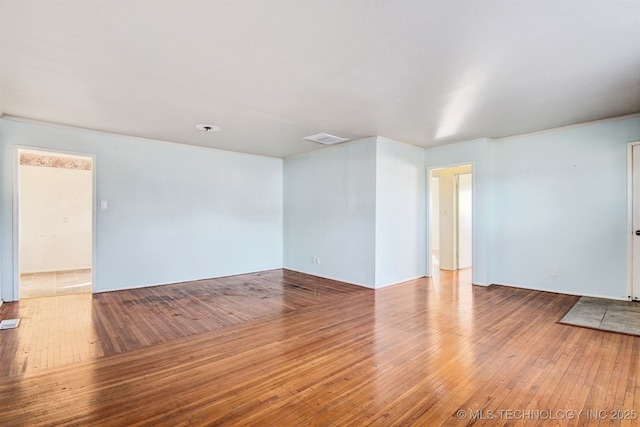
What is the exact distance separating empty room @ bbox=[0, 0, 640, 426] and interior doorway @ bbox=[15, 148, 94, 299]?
4cm

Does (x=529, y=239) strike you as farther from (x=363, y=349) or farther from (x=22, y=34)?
(x=22, y=34)

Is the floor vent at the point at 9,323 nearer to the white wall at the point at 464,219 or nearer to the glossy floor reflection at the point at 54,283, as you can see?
the glossy floor reflection at the point at 54,283

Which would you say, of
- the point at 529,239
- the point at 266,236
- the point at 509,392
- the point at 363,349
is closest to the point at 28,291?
the point at 266,236

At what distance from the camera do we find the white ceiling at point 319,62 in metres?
2.00

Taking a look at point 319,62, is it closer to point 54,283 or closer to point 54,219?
point 54,283

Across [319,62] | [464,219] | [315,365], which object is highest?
[319,62]

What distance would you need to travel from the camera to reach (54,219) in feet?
22.0

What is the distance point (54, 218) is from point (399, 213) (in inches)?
281

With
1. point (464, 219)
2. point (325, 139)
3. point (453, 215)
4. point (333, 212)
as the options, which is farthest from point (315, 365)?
point (464, 219)

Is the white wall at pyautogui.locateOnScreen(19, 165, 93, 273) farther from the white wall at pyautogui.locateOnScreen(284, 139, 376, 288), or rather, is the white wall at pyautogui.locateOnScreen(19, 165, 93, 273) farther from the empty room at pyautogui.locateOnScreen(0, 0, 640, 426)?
the white wall at pyautogui.locateOnScreen(284, 139, 376, 288)

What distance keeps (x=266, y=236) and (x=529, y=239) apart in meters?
4.88

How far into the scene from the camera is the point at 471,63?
2.64 m

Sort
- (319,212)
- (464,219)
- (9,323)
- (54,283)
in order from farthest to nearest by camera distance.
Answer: (464,219)
(319,212)
(54,283)
(9,323)

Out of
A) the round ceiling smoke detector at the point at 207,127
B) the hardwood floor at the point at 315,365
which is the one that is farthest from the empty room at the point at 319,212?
the round ceiling smoke detector at the point at 207,127
